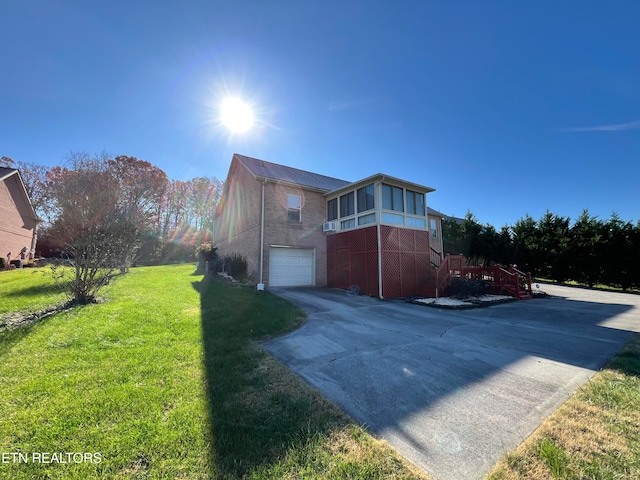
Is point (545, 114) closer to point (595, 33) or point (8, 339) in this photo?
point (595, 33)

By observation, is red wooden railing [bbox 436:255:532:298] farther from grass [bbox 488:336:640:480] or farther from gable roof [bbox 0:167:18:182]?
gable roof [bbox 0:167:18:182]

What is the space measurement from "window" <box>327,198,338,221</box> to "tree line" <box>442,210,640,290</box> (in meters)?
11.8

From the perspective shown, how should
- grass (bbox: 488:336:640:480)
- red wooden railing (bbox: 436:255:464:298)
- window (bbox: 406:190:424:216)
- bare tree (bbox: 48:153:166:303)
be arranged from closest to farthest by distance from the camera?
grass (bbox: 488:336:640:480)
bare tree (bbox: 48:153:166:303)
red wooden railing (bbox: 436:255:464:298)
window (bbox: 406:190:424:216)

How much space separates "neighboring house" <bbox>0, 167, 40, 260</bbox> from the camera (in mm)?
18305

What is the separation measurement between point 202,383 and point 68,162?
9.20 m

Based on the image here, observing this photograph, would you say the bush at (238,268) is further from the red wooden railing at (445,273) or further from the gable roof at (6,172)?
the gable roof at (6,172)

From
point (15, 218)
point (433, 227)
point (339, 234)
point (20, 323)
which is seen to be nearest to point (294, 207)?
point (339, 234)

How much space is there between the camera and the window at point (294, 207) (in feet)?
44.5

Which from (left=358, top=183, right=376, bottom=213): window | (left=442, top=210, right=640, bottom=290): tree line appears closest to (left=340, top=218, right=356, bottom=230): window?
(left=358, top=183, right=376, bottom=213): window

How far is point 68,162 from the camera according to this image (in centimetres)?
823

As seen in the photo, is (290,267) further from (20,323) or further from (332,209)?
(20,323)

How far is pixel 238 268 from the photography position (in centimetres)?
1417

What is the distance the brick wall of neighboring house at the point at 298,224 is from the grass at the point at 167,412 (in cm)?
800

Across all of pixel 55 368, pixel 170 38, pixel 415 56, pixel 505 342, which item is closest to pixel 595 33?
pixel 415 56
